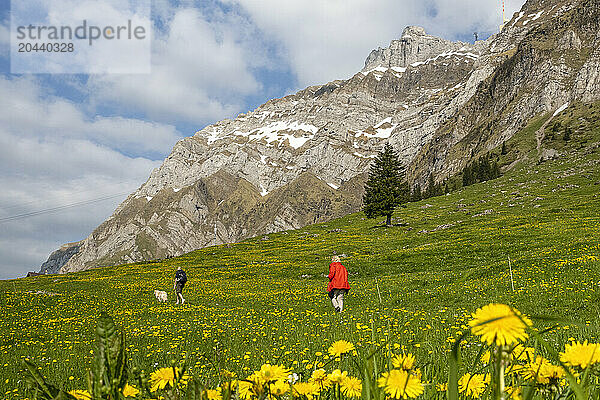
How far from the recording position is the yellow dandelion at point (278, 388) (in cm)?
172

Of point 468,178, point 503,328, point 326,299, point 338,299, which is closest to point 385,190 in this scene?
point 326,299

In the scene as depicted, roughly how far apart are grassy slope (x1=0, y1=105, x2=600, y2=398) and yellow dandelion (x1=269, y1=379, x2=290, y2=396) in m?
0.38

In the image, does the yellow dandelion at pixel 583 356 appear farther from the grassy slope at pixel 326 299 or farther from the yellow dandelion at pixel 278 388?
the yellow dandelion at pixel 278 388

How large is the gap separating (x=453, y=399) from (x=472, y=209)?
7020 centimetres

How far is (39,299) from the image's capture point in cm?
2544

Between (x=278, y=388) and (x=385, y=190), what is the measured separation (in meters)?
66.5

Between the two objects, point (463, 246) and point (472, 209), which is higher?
point (472, 209)

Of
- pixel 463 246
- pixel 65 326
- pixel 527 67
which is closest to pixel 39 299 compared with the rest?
pixel 65 326

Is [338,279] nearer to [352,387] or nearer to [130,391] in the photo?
[352,387]

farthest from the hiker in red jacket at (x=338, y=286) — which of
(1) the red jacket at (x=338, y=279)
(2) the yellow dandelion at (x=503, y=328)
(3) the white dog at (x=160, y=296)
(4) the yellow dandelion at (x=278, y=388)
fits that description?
(2) the yellow dandelion at (x=503, y=328)

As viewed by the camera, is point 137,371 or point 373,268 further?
point 373,268

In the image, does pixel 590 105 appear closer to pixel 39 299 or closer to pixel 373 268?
pixel 373 268

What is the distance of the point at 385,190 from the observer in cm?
6644

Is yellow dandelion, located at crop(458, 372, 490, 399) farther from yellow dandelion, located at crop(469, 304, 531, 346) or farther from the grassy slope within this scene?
yellow dandelion, located at crop(469, 304, 531, 346)
